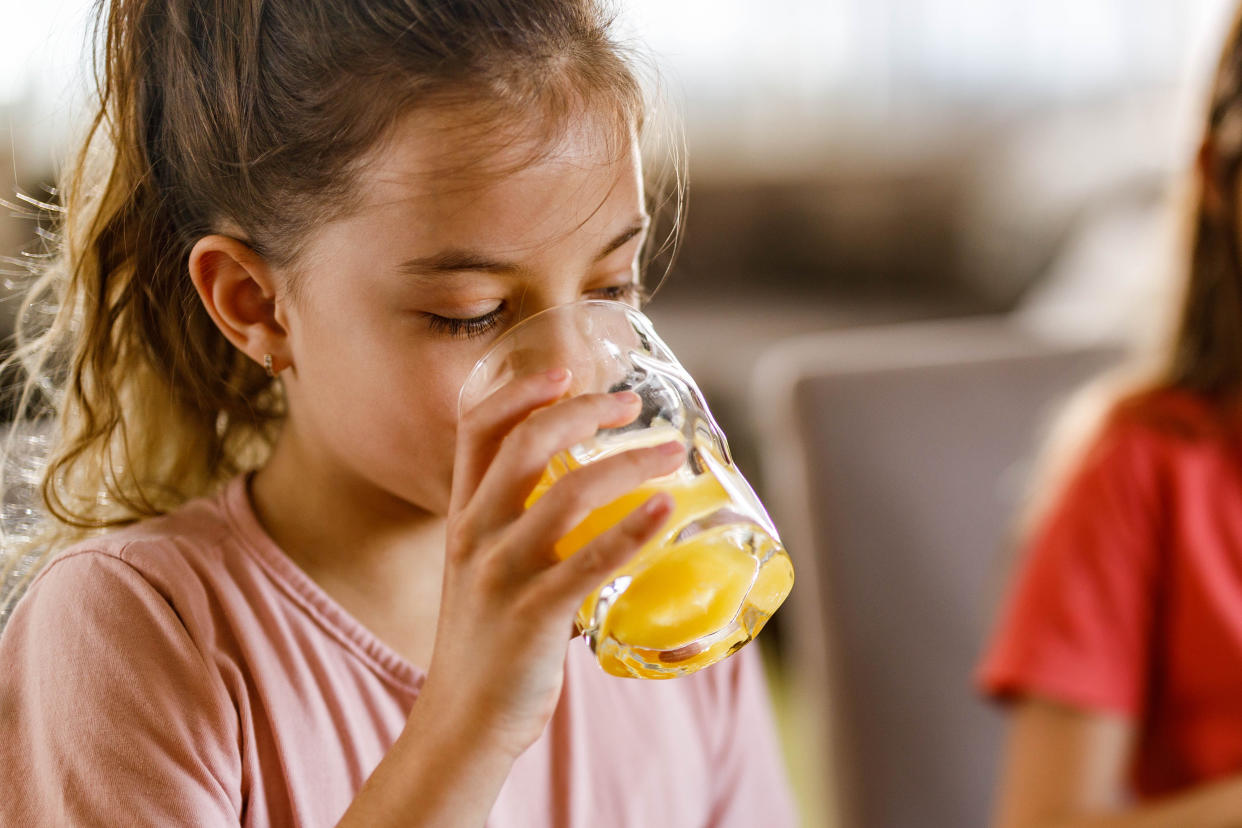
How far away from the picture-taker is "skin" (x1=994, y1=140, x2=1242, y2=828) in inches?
44.3

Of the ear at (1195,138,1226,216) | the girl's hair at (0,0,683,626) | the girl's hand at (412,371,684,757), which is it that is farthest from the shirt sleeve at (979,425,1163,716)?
the girl's hand at (412,371,684,757)

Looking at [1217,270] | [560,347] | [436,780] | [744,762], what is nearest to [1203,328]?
[1217,270]

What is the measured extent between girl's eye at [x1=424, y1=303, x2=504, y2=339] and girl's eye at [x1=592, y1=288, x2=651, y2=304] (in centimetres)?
7

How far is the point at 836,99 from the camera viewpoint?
4543mm

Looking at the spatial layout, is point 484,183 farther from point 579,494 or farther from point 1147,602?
point 1147,602

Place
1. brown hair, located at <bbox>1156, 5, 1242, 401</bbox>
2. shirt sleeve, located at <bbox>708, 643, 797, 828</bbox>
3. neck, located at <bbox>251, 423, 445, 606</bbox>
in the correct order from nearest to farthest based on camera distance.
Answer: neck, located at <bbox>251, 423, 445, 606</bbox>, shirt sleeve, located at <bbox>708, 643, 797, 828</bbox>, brown hair, located at <bbox>1156, 5, 1242, 401</bbox>

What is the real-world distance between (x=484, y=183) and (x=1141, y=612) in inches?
34.0

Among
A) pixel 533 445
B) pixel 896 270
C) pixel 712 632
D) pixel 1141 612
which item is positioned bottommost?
pixel 896 270

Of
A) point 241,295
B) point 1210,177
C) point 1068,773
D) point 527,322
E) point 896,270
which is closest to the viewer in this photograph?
point 527,322

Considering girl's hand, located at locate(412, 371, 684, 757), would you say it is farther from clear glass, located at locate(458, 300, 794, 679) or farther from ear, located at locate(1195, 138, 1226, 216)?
ear, located at locate(1195, 138, 1226, 216)

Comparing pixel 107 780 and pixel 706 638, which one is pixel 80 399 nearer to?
pixel 107 780

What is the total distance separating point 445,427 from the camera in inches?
27.4

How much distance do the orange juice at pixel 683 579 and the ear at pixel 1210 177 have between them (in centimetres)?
86

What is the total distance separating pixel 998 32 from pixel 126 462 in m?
4.30
